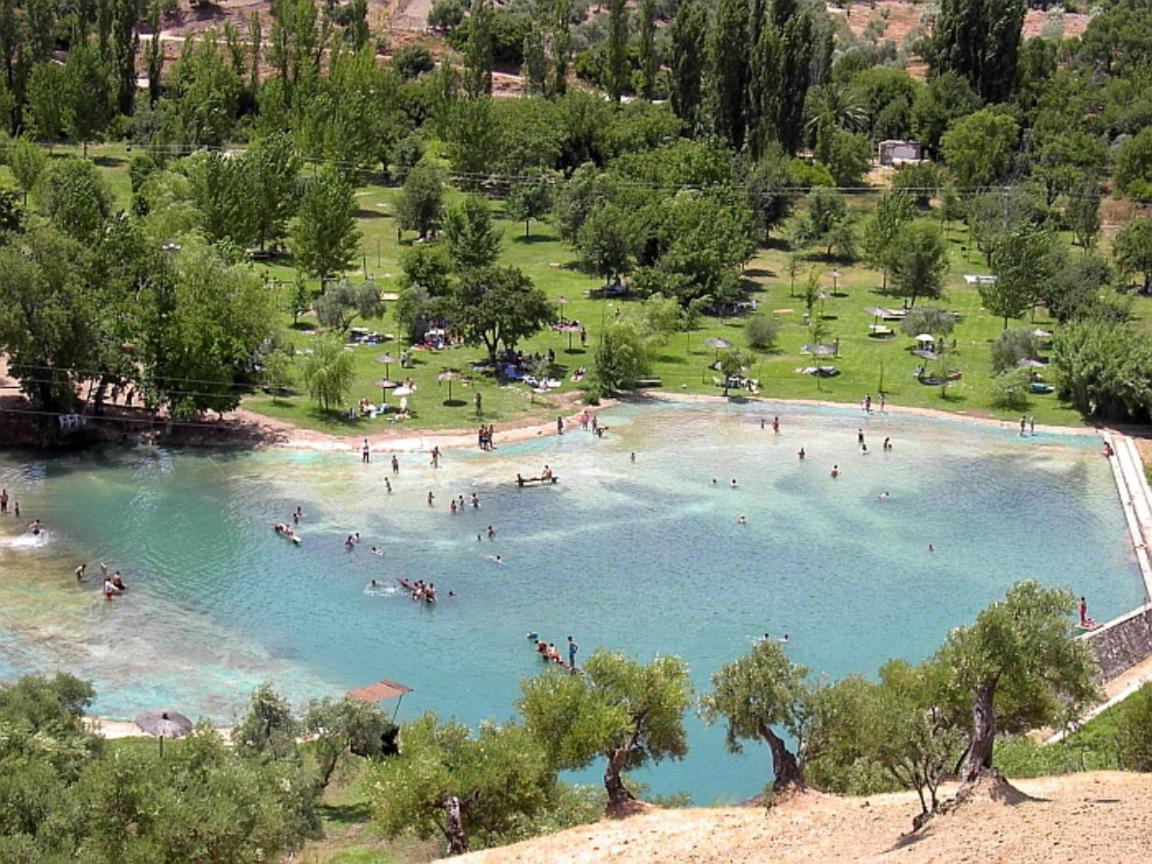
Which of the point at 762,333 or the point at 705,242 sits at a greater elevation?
the point at 705,242

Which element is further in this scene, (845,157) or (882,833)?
(845,157)

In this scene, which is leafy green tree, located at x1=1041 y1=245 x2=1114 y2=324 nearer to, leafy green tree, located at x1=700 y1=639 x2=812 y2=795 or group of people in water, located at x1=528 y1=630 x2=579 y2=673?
group of people in water, located at x1=528 y1=630 x2=579 y2=673

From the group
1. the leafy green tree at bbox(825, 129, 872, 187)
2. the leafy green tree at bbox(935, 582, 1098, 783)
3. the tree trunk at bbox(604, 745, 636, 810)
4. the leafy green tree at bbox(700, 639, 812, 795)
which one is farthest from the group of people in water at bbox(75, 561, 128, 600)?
the leafy green tree at bbox(825, 129, 872, 187)

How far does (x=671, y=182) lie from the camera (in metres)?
132

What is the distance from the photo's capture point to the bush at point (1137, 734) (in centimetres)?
4712

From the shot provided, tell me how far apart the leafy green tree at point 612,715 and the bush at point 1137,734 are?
12.4 metres

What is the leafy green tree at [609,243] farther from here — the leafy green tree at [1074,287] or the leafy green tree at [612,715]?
the leafy green tree at [612,715]

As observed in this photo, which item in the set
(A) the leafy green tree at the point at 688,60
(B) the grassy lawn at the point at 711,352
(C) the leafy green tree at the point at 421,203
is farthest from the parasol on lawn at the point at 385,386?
(A) the leafy green tree at the point at 688,60

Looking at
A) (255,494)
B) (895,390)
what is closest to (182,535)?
(255,494)

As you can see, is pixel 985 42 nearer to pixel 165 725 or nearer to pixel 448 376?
pixel 448 376

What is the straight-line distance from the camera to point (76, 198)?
350ft

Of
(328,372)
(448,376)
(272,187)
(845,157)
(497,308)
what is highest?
(845,157)

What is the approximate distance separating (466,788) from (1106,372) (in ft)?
193

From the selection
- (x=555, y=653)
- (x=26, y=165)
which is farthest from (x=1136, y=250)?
(x=26, y=165)
